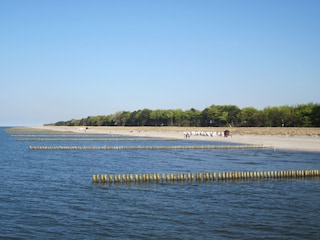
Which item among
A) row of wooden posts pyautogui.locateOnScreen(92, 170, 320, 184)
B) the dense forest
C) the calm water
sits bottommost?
the calm water

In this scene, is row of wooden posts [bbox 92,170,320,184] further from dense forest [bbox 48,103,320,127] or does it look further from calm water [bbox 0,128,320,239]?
dense forest [bbox 48,103,320,127]

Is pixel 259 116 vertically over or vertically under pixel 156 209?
over

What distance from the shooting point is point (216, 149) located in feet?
248

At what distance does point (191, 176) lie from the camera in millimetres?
36000

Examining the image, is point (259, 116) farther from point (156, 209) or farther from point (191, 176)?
point (156, 209)

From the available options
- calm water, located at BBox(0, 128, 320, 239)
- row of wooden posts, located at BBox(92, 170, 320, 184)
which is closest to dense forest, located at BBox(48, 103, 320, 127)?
row of wooden posts, located at BBox(92, 170, 320, 184)

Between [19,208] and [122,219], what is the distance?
6.84 m

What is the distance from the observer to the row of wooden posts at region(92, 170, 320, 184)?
114 ft

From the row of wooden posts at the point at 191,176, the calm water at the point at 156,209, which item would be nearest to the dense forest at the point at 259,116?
the row of wooden posts at the point at 191,176

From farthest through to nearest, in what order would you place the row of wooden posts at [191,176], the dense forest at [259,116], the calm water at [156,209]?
the dense forest at [259,116]
the row of wooden posts at [191,176]
the calm water at [156,209]

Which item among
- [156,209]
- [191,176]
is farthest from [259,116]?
[156,209]

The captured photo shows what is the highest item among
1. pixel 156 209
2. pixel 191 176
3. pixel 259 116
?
pixel 259 116

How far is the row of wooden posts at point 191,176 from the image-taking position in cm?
Answer: 3462

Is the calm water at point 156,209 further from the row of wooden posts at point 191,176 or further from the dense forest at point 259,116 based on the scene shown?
the dense forest at point 259,116
